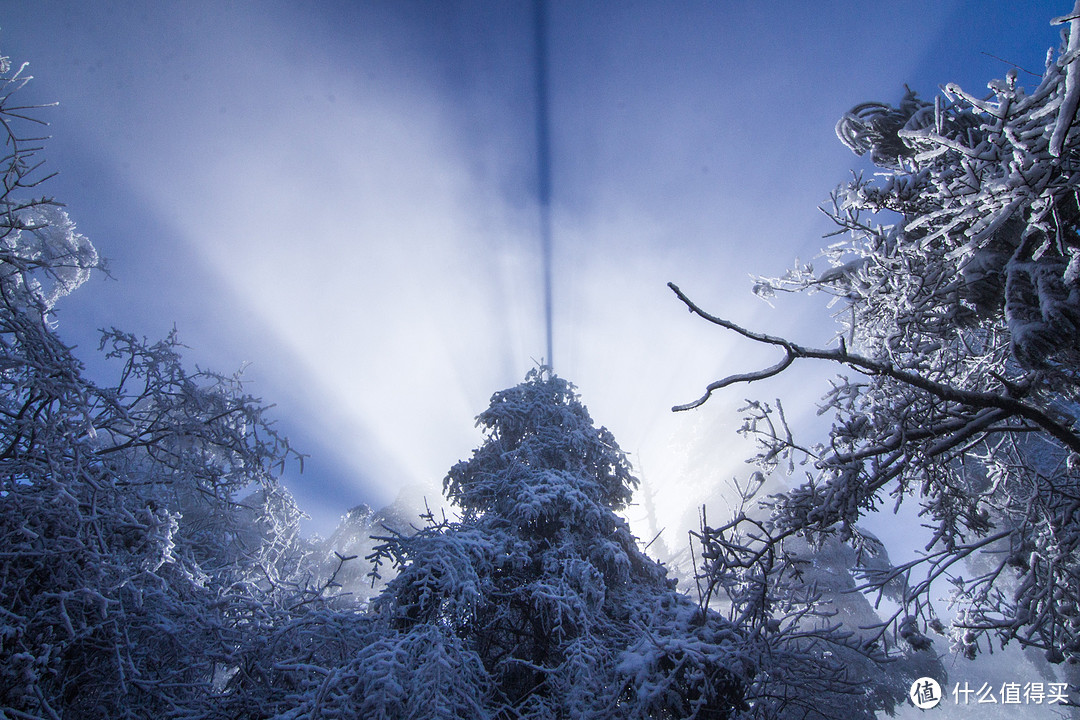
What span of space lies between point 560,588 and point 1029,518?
517 centimetres

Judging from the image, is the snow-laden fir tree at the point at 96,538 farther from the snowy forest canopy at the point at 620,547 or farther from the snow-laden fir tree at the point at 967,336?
the snow-laden fir tree at the point at 967,336

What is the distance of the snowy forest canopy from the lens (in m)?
3.03

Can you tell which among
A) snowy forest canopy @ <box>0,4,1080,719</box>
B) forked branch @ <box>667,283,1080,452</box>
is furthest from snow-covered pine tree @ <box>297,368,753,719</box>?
forked branch @ <box>667,283,1080,452</box>

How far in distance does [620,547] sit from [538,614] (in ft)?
6.06

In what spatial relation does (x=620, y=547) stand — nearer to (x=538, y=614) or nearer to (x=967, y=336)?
(x=538, y=614)

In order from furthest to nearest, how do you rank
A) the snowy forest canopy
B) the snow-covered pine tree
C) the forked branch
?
the snow-covered pine tree, the snowy forest canopy, the forked branch

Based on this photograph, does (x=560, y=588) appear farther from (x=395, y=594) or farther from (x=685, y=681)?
(x=395, y=594)

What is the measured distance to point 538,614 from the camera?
6500 mm

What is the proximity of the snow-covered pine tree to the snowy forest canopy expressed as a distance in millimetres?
49

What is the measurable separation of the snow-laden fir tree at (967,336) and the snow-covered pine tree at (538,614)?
2.02 m

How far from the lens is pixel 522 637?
7.35 m

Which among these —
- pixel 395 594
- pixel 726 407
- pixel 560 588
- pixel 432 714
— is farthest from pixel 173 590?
pixel 726 407

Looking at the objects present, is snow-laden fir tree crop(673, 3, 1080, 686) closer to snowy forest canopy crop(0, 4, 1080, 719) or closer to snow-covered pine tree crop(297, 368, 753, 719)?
snowy forest canopy crop(0, 4, 1080, 719)

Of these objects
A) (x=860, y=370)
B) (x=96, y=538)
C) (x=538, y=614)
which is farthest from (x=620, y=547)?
(x=96, y=538)
